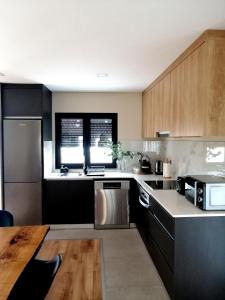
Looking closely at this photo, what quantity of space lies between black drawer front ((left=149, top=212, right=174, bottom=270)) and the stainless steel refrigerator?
76.0 inches

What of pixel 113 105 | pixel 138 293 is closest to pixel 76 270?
pixel 138 293

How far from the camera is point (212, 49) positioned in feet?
6.58

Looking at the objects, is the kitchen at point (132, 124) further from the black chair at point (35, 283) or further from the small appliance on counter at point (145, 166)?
the black chair at point (35, 283)

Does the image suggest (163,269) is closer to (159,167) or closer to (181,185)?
(181,185)

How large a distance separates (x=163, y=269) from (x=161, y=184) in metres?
1.16

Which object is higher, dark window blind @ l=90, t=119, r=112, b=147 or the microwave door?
dark window blind @ l=90, t=119, r=112, b=147

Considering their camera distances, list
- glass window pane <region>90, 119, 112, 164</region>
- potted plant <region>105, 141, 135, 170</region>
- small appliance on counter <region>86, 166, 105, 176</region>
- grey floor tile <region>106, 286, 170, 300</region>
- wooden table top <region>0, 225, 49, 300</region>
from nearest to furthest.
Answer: wooden table top <region>0, 225, 49, 300</region>, grey floor tile <region>106, 286, 170, 300</region>, small appliance on counter <region>86, 166, 105, 176</region>, potted plant <region>105, 141, 135, 170</region>, glass window pane <region>90, 119, 112, 164</region>

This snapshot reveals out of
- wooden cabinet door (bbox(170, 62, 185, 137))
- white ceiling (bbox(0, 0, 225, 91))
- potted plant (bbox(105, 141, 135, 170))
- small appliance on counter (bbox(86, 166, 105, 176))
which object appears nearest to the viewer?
white ceiling (bbox(0, 0, 225, 91))

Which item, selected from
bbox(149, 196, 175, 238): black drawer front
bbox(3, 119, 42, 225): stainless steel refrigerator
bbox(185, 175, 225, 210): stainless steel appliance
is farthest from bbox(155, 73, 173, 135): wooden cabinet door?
bbox(3, 119, 42, 225): stainless steel refrigerator

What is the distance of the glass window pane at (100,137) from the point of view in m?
4.65

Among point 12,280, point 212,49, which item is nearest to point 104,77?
point 212,49

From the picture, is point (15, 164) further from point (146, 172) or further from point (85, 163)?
point (146, 172)

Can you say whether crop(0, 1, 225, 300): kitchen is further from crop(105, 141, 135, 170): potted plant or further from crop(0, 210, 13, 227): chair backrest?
crop(0, 210, 13, 227): chair backrest

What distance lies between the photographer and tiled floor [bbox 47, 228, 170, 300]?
243 centimetres
